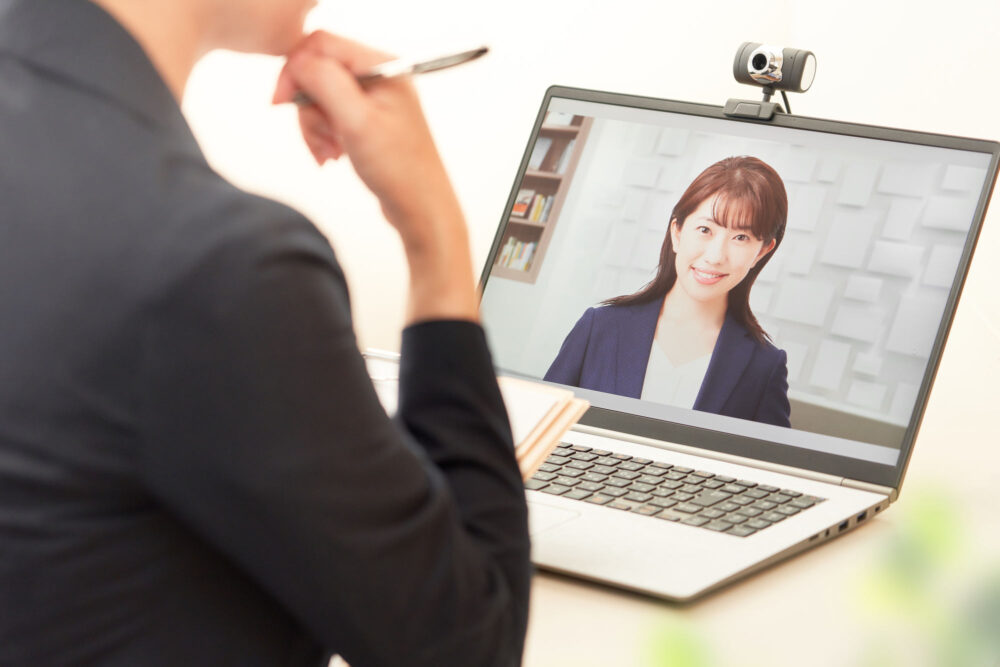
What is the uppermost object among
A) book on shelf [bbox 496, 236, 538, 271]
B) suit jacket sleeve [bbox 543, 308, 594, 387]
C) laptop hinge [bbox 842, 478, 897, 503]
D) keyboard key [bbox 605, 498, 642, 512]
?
book on shelf [bbox 496, 236, 538, 271]

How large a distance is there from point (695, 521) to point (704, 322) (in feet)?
0.91

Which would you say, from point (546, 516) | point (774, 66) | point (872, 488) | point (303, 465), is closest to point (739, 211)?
point (774, 66)

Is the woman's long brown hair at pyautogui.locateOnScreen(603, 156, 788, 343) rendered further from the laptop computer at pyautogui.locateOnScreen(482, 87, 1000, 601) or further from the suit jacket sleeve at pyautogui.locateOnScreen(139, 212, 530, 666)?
the suit jacket sleeve at pyautogui.locateOnScreen(139, 212, 530, 666)

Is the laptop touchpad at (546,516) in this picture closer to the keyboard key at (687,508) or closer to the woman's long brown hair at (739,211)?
the keyboard key at (687,508)

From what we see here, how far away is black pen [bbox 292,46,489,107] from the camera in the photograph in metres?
0.49

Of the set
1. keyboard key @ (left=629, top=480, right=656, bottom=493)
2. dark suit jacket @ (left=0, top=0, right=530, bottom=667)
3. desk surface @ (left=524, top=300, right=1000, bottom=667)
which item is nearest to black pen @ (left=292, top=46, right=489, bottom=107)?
dark suit jacket @ (left=0, top=0, right=530, bottom=667)

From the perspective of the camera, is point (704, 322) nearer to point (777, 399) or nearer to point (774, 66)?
point (777, 399)

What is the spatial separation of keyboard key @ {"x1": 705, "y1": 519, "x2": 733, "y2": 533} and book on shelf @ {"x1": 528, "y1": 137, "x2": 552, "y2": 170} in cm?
51

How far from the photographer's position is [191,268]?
32cm

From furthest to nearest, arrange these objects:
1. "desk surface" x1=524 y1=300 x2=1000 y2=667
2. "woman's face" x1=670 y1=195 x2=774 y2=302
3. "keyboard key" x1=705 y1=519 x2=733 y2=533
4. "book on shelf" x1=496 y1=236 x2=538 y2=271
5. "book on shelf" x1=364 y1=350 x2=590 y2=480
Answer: "book on shelf" x1=496 y1=236 x2=538 y2=271
"woman's face" x1=670 y1=195 x2=774 y2=302
"keyboard key" x1=705 y1=519 x2=733 y2=533
"book on shelf" x1=364 y1=350 x2=590 y2=480
"desk surface" x1=524 y1=300 x2=1000 y2=667

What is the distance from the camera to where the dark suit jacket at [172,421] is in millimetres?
324

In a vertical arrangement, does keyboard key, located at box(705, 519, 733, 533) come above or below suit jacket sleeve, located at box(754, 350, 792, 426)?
below

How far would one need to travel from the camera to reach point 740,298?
3.07 feet

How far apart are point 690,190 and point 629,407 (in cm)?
23
